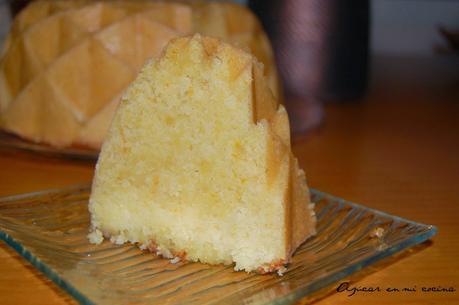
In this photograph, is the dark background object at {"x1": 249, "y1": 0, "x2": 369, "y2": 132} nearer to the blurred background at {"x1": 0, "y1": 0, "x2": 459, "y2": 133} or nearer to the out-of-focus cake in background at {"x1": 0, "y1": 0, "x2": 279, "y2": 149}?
the blurred background at {"x1": 0, "y1": 0, "x2": 459, "y2": 133}

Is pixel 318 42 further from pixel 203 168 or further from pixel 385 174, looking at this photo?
pixel 203 168

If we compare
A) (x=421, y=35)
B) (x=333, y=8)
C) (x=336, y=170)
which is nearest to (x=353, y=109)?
(x=333, y=8)

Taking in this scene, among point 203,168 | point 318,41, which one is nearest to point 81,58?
point 203,168

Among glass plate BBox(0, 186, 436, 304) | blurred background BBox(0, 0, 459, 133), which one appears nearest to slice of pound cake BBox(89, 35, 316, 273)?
glass plate BBox(0, 186, 436, 304)

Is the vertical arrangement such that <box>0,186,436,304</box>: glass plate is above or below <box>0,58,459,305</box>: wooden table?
above

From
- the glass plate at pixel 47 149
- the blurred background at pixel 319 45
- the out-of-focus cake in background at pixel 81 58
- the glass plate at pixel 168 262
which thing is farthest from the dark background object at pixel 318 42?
the glass plate at pixel 168 262

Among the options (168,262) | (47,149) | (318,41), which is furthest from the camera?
(318,41)

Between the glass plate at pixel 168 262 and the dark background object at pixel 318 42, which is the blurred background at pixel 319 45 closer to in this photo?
the dark background object at pixel 318 42
